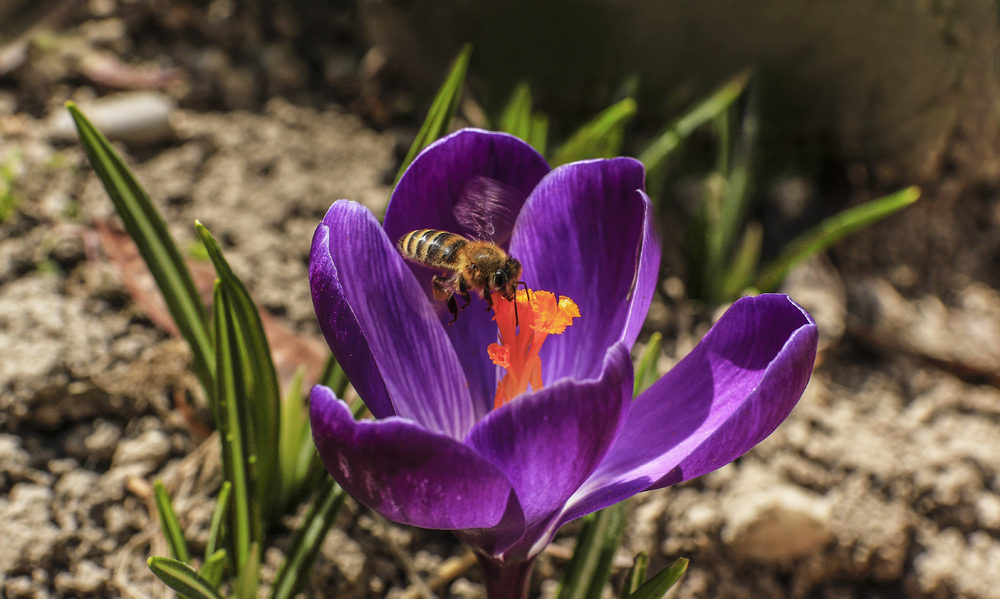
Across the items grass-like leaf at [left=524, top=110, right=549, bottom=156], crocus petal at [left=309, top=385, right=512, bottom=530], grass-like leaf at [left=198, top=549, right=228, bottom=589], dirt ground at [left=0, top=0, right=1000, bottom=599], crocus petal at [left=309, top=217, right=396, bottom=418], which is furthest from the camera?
grass-like leaf at [left=524, top=110, right=549, bottom=156]

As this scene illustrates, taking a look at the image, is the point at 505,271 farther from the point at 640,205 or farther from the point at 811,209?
the point at 811,209

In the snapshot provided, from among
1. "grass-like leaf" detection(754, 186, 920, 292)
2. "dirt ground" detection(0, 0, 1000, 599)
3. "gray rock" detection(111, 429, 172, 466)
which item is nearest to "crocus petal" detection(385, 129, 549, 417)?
"dirt ground" detection(0, 0, 1000, 599)

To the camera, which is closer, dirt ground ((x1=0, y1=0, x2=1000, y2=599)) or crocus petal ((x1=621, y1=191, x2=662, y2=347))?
crocus petal ((x1=621, y1=191, x2=662, y2=347))

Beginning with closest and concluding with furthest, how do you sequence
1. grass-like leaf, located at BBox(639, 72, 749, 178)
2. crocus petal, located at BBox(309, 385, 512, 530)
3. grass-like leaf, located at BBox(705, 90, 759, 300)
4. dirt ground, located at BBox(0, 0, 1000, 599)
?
crocus petal, located at BBox(309, 385, 512, 530) → dirt ground, located at BBox(0, 0, 1000, 599) → grass-like leaf, located at BBox(639, 72, 749, 178) → grass-like leaf, located at BBox(705, 90, 759, 300)

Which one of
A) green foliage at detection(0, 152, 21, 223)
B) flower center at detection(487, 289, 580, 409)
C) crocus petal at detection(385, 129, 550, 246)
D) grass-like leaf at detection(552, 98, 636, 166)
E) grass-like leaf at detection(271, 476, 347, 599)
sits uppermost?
green foliage at detection(0, 152, 21, 223)

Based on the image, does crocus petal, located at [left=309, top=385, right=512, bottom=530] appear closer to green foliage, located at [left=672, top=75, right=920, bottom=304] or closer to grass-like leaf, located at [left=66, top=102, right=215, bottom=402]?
grass-like leaf, located at [left=66, top=102, right=215, bottom=402]

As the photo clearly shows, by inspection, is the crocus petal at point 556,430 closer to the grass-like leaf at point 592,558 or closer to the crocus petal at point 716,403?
the crocus petal at point 716,403
